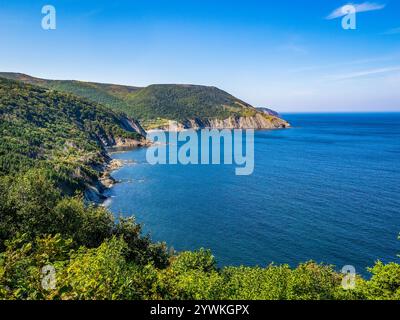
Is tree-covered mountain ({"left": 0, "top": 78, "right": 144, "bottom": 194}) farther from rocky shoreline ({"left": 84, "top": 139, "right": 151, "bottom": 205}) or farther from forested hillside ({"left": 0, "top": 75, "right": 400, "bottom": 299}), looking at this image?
forested hillside ({"left": 0, "top": 75, "right": 400, "bottom": 299})

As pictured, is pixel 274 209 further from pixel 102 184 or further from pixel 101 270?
pixel 101 270

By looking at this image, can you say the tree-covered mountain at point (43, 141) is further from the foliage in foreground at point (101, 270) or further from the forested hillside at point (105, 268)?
the foliage in foreground at point (101, 270)

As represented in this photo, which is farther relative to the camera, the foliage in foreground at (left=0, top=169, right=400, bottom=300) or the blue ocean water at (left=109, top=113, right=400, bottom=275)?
the blue ocean water at (left=109, top=113, right=400, bottom=275)

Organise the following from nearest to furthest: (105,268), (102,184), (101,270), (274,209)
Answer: (101,270)
(105,268)
(274,209)
(102,184)

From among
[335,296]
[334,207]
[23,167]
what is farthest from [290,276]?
[23,167]

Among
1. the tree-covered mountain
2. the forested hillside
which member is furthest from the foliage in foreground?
the tree-covered mountain

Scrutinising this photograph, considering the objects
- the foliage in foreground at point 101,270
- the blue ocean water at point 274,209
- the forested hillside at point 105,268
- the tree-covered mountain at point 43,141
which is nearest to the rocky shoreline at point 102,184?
the tree-covered mountain at point 43,141

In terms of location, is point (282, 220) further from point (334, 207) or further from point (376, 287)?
point (376, 287)

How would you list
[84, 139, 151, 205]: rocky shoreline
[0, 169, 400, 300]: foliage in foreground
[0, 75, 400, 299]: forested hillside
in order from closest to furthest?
[0, 169, 400, 300]: foliage in foreground → [0, 75, 400, 299]: forested hillside → [84, 139, 151, 205]: rocky shoreline

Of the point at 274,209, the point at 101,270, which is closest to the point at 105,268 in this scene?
the point at 101,270
